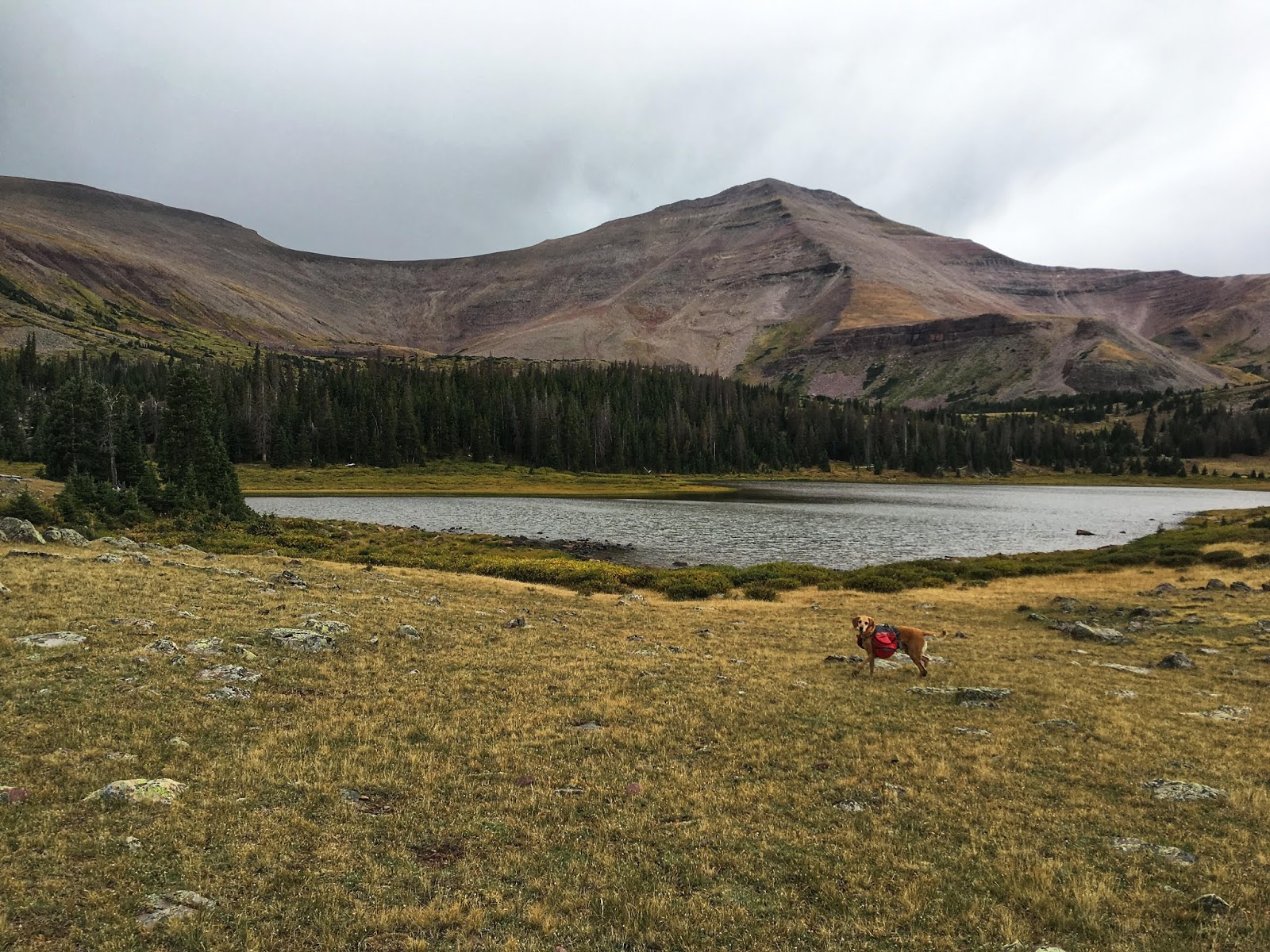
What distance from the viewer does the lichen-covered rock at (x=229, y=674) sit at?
15.1 meters

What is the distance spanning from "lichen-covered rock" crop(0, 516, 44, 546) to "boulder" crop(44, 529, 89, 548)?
18.0 inches

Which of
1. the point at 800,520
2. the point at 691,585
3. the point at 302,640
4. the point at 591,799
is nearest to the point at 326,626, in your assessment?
the point at 302,640

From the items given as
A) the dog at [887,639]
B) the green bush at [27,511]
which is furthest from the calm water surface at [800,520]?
the green bush at [27,511]

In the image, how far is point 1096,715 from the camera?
54.2ft

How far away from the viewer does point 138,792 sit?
971 cm

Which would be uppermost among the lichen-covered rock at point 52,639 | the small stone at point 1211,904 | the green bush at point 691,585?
the lichen-covered rock at point 52,639

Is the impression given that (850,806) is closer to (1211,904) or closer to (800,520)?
(1211,904)

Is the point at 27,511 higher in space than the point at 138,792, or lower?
higher

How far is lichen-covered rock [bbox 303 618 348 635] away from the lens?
20031mm

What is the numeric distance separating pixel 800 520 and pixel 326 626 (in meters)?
77.5

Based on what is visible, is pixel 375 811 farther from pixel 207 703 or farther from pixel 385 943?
pixel 207 703

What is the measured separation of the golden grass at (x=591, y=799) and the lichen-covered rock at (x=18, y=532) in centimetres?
934

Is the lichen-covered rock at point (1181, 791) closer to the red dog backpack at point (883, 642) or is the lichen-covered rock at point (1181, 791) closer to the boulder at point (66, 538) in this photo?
the red dog backpack at point (883, 642)

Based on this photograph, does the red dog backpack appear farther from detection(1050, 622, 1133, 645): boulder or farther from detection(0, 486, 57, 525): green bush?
detection(0, 486, 57, 525): green bush
